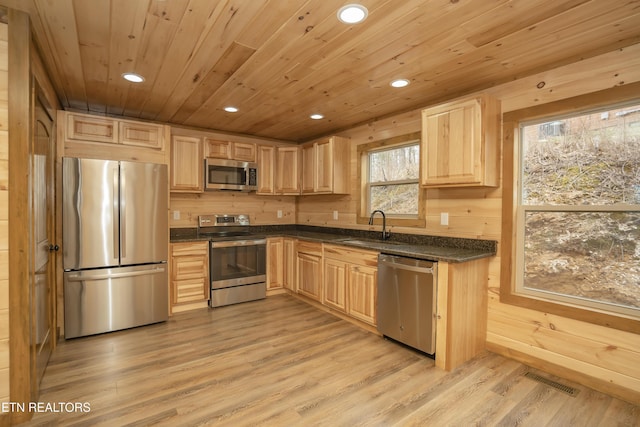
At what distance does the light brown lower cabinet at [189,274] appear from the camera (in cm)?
377

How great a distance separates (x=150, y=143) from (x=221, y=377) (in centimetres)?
256

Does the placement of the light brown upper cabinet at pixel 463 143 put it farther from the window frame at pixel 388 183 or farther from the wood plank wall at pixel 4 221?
the wood plank wall at pixel 4 221

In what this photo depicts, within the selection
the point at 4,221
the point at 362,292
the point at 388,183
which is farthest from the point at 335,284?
the point at 4,221

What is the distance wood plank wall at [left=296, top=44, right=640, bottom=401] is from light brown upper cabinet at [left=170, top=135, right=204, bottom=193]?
106 inches

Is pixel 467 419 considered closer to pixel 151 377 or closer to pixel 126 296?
pixel 151 377

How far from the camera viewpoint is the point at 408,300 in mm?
2799

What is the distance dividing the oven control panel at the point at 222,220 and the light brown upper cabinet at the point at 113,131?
120 cm

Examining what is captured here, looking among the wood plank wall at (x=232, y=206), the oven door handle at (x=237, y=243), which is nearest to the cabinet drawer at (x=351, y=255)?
the oven door handle at (x=237, y=243)

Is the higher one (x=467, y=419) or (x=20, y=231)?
(x=20, y=231)

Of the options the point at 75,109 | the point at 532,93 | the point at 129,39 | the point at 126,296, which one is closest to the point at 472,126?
the point at 532,93

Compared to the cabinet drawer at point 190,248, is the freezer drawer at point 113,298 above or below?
below

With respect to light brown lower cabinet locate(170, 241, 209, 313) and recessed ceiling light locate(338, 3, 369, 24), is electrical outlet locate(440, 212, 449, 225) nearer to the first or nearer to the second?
recessed ceiling light locate(338, 3, 369, 24)

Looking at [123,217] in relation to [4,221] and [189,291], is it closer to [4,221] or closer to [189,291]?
[189,291]

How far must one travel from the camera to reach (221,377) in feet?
7.85
